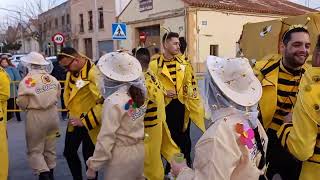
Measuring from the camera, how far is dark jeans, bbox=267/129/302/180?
3400mm

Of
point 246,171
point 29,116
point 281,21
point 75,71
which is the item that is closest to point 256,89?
point 246,171

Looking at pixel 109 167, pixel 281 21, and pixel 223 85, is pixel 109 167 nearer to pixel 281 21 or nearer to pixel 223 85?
pixel 223 85

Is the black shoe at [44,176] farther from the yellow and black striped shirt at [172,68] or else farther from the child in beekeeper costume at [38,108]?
the yellow and black striped shirt at [172,68]

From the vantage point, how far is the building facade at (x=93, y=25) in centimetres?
3703

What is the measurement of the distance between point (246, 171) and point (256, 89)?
1.59ft

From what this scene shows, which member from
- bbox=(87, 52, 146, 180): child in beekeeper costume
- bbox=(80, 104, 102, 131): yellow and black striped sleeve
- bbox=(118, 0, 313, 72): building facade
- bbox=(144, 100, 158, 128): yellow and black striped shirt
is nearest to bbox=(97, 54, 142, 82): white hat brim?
bbox=(87, 52, 146, 180): child in beekeeper costume

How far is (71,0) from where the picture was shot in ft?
144

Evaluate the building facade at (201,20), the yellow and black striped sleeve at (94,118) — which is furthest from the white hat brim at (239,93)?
the building facade at (201,20)

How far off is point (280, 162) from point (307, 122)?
1047 mm

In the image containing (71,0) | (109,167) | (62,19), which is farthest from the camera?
(62,19)

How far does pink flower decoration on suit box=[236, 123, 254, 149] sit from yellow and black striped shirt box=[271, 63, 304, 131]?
4.39 feet

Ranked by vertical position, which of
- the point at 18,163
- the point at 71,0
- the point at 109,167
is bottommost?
the point at 18,163

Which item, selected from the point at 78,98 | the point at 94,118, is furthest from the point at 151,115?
the point at 78,98

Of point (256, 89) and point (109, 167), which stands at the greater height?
point (256, 89)
